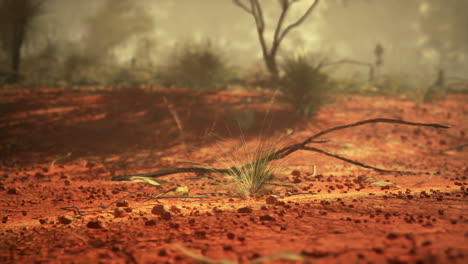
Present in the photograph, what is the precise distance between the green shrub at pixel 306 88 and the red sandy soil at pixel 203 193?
30 centimetres

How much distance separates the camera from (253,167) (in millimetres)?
3154

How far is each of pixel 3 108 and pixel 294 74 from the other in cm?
677

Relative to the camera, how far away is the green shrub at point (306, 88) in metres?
8.46

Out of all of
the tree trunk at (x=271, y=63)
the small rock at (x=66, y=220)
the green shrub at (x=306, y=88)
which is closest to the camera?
the small rock at (x=66, y=220)

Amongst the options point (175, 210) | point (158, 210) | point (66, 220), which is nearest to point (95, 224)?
point (66, 220)

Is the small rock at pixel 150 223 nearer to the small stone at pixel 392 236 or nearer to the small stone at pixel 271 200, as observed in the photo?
the small stone at pixel 271 200

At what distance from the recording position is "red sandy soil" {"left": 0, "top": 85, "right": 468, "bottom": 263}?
1721mm

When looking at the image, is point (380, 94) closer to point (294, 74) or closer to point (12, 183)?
point (294, 74)

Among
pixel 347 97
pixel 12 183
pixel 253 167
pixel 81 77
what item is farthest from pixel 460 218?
pixel 81 77

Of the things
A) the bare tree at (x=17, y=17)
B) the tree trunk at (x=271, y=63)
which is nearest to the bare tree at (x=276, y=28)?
the tree trunk at (x=271, y=63)

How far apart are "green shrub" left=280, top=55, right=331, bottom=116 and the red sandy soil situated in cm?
30

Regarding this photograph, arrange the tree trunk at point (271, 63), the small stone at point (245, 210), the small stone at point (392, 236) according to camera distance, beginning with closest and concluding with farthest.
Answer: the small stone at point (392, 236) → the small stone at point (245, 210) → the tree trunk at point (271, 63)

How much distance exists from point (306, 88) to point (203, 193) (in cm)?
600

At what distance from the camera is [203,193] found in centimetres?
314
